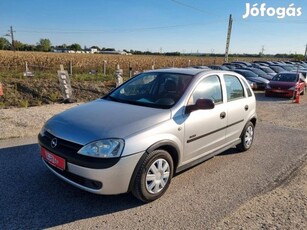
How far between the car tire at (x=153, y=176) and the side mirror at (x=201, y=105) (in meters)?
0.69

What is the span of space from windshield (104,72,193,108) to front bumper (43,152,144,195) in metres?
1.01

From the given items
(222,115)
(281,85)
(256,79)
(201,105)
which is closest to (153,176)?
(201,105)

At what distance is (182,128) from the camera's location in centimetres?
356

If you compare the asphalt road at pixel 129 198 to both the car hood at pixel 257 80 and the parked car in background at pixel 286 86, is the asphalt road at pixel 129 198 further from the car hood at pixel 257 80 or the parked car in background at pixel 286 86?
the car hood at pixel 257 80

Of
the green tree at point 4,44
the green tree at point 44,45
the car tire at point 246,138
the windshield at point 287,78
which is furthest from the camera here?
the green tree at point 44,45

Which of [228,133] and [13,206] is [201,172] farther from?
[13,206]

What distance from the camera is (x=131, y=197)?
3.47m

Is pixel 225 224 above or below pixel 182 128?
below

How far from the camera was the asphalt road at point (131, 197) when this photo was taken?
2.94 metres

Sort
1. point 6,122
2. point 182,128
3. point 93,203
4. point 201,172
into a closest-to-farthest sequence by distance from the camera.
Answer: point 93,203
point 182,128
point 201,172
point 6,122

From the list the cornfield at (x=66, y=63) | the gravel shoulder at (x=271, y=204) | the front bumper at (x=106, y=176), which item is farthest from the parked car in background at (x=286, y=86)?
the front bumper at (x=106, y=176)

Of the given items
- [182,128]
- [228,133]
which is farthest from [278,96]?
[182,128]

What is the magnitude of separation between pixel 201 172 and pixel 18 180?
8.72ft

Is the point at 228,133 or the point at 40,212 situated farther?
the point at 228,133
